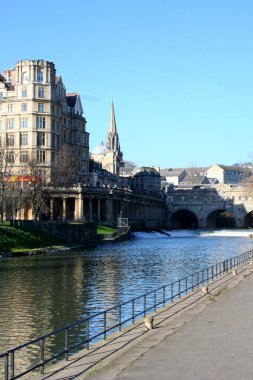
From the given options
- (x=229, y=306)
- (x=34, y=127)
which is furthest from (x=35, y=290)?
(x=34, y=127)

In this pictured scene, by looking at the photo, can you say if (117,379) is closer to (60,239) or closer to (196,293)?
(196,293)

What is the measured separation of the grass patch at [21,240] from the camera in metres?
77.5

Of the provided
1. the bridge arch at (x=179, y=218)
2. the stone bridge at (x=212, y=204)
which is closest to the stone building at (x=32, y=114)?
the stone bridge at (x=212, y=204)

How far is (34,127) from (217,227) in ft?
283

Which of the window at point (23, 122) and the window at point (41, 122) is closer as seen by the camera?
the window at point (41, 122)

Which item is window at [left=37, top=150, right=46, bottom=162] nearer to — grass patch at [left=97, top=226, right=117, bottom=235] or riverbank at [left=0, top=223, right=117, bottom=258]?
grass patch at [left=97, top=226, right=117, bottom=235]

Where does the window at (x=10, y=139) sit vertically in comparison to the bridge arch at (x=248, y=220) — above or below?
above

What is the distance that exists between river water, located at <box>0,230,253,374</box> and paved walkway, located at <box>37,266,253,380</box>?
176 inches

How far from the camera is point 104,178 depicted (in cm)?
17050

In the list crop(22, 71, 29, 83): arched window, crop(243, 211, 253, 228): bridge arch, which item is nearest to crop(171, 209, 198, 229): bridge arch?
crop(243, 211, 253, 228): bridge arch

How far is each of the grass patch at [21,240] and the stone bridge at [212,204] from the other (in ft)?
315

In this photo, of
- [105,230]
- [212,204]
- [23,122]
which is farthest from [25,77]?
[212,204]

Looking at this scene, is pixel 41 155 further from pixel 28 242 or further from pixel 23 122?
pixel 28 242

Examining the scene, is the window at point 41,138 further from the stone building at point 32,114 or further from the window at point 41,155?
the window at point 41,155
